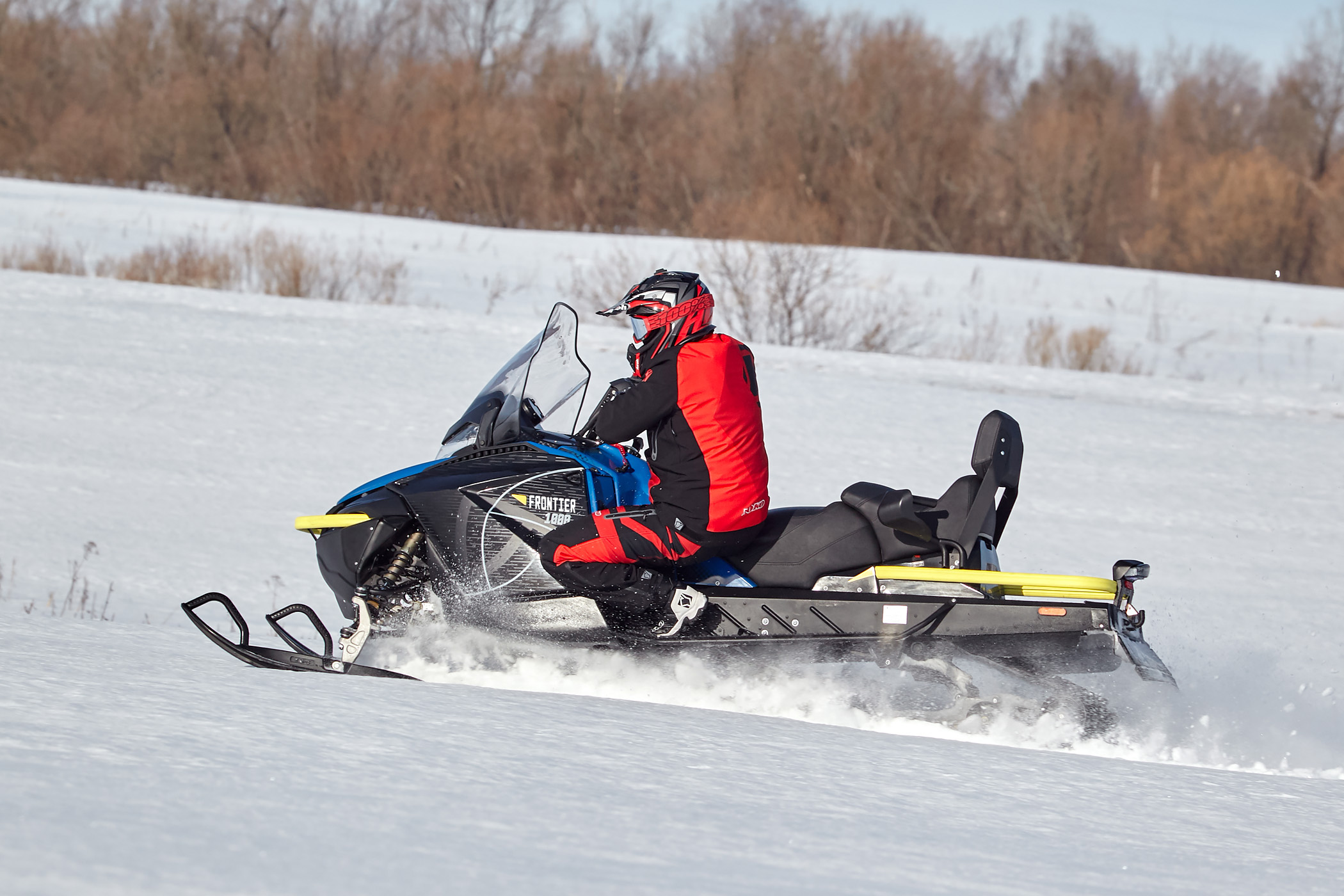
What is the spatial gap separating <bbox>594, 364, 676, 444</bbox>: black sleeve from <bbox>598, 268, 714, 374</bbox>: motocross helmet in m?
0.08

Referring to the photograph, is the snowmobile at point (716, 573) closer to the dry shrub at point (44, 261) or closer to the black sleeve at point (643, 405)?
the black sleeve at point (643, 405)

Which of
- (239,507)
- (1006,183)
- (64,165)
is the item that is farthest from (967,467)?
(64,165)

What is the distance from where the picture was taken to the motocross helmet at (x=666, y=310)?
150 inches

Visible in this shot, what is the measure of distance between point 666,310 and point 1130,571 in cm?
164

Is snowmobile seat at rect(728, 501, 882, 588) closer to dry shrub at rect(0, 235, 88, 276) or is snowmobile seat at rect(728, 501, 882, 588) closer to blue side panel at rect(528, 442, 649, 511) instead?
blue side panel at rect(528, 442, 649, 511)

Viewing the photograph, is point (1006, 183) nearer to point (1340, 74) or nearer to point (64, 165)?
point (1340, 74)

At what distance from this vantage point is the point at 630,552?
395 cm

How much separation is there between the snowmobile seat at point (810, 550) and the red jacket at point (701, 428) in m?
0.15

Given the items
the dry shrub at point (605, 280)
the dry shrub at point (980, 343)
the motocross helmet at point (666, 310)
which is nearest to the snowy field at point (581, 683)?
the motocross helmet at point (666, 310)

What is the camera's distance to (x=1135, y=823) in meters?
2.87

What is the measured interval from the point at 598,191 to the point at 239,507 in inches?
860

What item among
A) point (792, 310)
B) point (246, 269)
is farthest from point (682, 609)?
point (246, 269)

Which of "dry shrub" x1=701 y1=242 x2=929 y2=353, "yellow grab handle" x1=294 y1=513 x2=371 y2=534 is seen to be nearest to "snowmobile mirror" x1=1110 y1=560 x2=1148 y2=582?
"yellow grab handle" x1=294 y1=513 x2=371 y2=534

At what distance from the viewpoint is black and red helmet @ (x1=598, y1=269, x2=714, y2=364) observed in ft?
12.5
